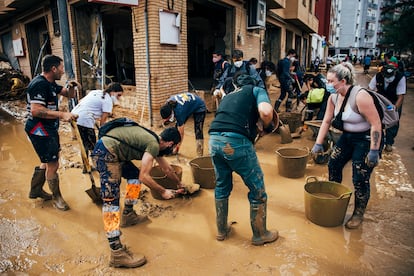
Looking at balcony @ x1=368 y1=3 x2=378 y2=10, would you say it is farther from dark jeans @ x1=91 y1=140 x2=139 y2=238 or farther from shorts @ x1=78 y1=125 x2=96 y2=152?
dark jeans @ x1=91 y1=140 x2=139 y2=238

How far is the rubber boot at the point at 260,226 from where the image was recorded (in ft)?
8.76

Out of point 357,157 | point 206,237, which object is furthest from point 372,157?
point 206,237

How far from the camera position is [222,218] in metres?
2.84

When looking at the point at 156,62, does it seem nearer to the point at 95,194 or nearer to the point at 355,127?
the point at 95,194

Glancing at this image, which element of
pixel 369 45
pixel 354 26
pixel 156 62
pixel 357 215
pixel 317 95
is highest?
pixel 354 26

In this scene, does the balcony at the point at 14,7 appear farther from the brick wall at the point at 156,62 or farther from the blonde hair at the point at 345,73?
the blonde hair at the point at 345,73

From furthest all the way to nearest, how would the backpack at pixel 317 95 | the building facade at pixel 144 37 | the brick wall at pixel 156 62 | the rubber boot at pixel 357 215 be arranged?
the building facade at pixel 144 37, the brick wall at pixel 156 62, the backpack at pixel 317 95, the rubber boot at pixel 357 215

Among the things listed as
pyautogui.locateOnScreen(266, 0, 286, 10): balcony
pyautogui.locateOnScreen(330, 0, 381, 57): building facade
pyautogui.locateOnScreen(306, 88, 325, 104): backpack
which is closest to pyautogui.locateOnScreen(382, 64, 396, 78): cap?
pyautogui.locateOnScreen(306, 88, 325, 104): backpack

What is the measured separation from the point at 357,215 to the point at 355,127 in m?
0.98

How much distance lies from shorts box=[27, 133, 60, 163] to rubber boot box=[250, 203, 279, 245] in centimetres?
236

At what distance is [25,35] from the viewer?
1256 cm

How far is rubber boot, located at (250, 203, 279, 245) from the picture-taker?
267 cm

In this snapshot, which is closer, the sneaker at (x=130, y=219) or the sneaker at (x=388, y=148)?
the sneaker at (x=130, y=219)

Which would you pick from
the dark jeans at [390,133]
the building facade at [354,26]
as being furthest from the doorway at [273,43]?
the building facade at [354,26]
